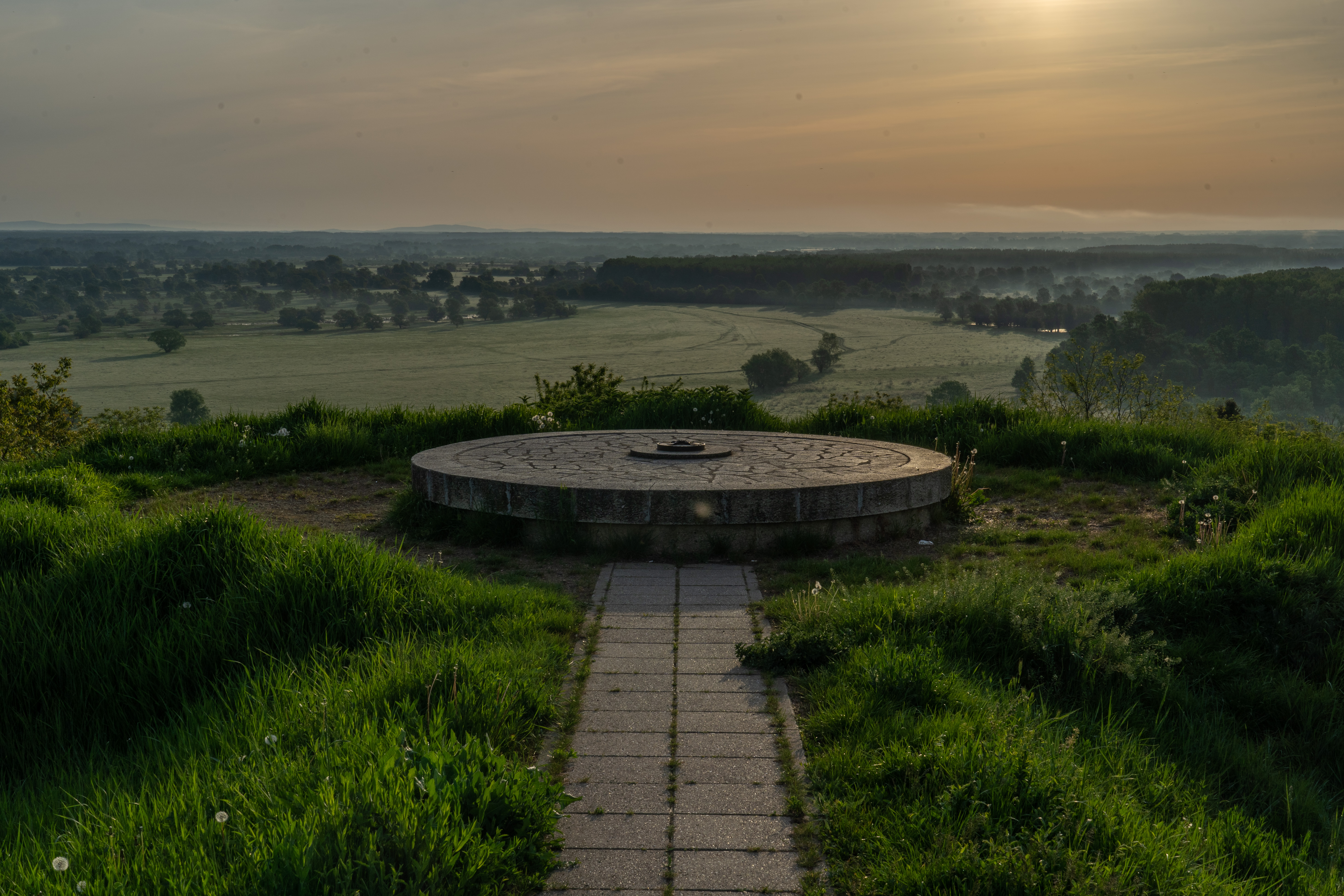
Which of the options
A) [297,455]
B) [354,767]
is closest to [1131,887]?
[354,767]

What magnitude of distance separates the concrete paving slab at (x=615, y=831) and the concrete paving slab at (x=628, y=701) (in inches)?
32.7

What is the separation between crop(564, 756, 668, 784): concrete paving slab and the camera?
3283 mm

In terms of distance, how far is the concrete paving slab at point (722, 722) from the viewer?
3.67 meters

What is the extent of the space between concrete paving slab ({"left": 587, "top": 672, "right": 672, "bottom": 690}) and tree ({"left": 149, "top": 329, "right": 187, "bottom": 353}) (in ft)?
259

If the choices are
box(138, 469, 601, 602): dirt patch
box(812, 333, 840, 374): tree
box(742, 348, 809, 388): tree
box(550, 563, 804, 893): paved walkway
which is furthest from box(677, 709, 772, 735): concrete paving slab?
box(812, 333, 840, 374): tree

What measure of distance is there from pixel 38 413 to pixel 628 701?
579 inches

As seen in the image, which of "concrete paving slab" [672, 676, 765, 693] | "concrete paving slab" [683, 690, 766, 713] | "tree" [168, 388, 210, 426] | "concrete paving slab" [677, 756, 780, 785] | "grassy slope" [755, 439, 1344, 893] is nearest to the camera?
"grassy slope" [755, 439, 1344, 893]

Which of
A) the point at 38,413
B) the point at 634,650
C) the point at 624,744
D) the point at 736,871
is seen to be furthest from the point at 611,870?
the point at 38,413

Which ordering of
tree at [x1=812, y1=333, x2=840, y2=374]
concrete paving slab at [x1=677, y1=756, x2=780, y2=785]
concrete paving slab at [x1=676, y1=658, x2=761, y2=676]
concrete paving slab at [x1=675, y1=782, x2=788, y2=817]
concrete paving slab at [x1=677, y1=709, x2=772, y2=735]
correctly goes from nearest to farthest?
1. concrete paving slab at [x1=675, y1=782, x2=788, y2=817]
2. concrete paving slab at [x1=677, y1=756, x2=780, y2=785]
3. concrete paving slab at [x1=677, y1=709, x2=772, y2=735]
4. concrete paving slab at [x1=676, y1=658, x2=761, y2=676]
5. tree at [x1=812, y1=333, x2=840, y2=374]

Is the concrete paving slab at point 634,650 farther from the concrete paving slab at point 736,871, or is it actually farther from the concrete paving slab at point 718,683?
the concrete paving slab at point 736,871

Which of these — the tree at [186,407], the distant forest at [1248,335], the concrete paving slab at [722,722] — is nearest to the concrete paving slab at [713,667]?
the concrete paving slab at [722,722]

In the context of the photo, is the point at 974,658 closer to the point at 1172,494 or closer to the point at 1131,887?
the point at 1131,887

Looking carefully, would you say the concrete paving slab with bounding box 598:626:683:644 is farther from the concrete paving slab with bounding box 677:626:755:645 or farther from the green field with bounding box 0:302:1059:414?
the green field with bounding box 0:302:1059:414

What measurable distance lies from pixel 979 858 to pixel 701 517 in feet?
12.7
